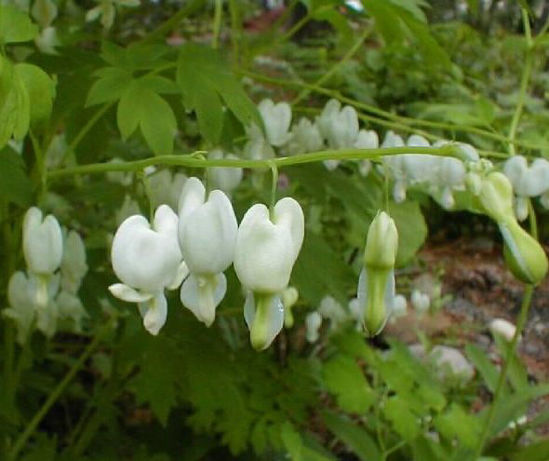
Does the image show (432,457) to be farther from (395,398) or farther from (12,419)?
(12,419)

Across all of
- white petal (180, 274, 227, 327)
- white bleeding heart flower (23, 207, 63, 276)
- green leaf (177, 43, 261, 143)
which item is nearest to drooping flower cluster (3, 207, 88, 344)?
white bleeding heart flower (23, 207, 63, 276)

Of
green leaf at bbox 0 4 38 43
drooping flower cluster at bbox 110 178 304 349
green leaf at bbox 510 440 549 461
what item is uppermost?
green leaf at bbox 0 4 38 43

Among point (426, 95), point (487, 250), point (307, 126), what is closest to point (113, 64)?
point (307, 126)

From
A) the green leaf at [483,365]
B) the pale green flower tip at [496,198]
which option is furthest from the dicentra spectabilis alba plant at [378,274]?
the green leaf at [483,365]

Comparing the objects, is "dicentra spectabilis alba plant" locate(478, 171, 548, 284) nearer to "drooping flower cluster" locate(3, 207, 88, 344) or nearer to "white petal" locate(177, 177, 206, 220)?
A: "white petal" locate(177, 177, 206, 220)

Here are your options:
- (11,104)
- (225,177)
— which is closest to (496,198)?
(11,104)

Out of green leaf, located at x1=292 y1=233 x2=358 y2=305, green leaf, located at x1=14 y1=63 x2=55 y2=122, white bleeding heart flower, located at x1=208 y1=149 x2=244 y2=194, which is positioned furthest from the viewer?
white bleeding heart flower, located at x1=208 y1=149 x2=244 y2=194
